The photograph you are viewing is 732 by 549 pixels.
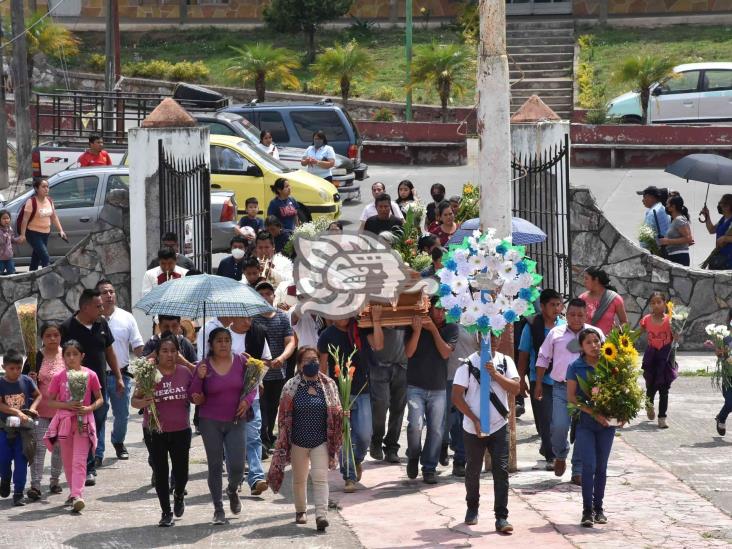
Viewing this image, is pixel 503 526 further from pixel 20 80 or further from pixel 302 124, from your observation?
pixel 20 80

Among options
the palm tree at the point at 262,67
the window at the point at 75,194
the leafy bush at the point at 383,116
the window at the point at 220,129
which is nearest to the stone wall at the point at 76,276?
the window at the point at 75,194

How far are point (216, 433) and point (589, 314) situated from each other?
4.13m

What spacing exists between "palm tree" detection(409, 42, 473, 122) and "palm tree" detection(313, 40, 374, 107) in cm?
137

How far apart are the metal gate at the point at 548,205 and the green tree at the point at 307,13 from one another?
23.7 metres

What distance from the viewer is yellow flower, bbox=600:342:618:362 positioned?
10539 millimetres

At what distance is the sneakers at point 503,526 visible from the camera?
34.0 feet

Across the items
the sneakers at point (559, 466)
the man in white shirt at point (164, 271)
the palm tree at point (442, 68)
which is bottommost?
the sneakers at point (559, 466)

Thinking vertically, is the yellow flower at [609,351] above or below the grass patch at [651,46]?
below

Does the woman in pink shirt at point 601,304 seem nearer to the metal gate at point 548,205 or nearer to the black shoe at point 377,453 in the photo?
the black shoe at point 377,453

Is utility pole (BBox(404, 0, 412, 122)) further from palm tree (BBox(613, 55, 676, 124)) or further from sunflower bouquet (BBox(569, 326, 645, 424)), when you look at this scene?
sunflower bouquet (BBox(569, 326, 645, 424))

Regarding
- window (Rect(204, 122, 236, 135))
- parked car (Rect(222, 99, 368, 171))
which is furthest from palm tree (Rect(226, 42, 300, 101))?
window (Rect(204, 122, 236, 135))

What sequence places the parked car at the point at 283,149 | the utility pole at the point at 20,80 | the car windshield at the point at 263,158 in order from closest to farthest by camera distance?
1. the car windshield at the point at 263,158
2. the parked car at the point at 283,149
3. the utility pole at the point at 20,80

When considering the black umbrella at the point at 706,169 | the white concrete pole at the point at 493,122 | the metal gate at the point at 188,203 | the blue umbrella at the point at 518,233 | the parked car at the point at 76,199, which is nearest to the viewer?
the white concrete pole at the point at 493,122

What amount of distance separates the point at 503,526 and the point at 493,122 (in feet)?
11.9
